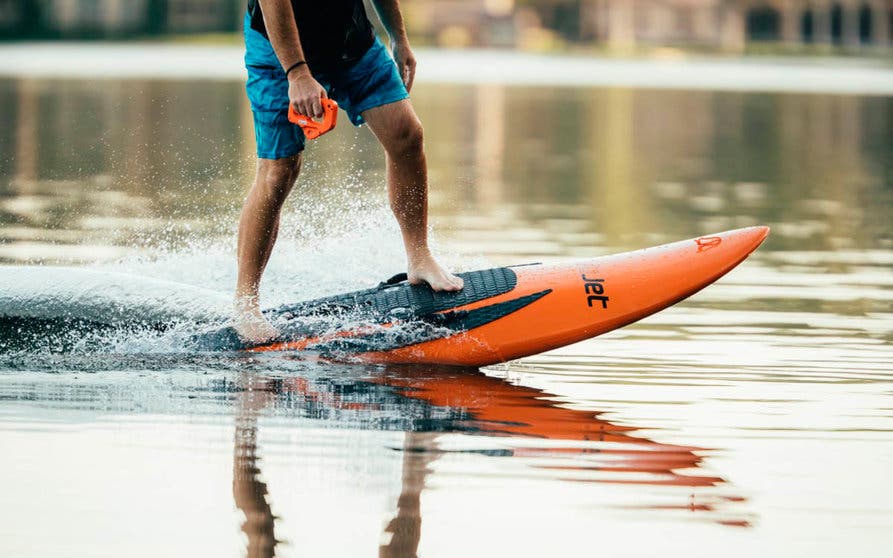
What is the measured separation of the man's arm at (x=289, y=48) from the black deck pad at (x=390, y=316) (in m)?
1.04

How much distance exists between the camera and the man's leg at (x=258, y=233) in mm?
7078

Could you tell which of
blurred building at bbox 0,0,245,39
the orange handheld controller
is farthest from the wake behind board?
blurred building at bbox 0,0,245,39

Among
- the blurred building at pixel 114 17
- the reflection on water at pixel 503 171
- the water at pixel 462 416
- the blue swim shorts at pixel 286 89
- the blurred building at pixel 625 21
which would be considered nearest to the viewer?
the water at pixel 462 416

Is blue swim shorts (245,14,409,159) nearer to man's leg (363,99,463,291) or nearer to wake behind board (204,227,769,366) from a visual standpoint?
man's leg (363,99,463,291)

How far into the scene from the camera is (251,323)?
7.29 m

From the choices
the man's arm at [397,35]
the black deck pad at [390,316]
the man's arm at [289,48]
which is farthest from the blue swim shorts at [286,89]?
the black deck pad at [390,316]

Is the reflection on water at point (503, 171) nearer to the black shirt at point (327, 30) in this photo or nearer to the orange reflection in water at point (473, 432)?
the black shirt at point (327, 30)

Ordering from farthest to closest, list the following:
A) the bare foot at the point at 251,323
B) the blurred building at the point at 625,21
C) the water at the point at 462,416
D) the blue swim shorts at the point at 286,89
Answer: the blurred building at the point at 625,21, the bare foot at the point at 251,323, the blue swim shorts at the point at 286,89, the water at the point at 462,416

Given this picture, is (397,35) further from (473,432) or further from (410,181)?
(473,432)

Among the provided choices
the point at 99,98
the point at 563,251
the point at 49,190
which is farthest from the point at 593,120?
the point at 563,251

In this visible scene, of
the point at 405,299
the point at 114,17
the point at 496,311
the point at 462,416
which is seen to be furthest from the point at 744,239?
the point at 114,17

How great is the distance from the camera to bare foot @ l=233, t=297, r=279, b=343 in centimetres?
728

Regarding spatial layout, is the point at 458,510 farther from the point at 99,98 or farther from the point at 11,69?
the point at 11,69

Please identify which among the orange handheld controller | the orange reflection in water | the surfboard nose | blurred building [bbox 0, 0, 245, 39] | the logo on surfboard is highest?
blurred building [bbox 0, 0, 245, 39]
